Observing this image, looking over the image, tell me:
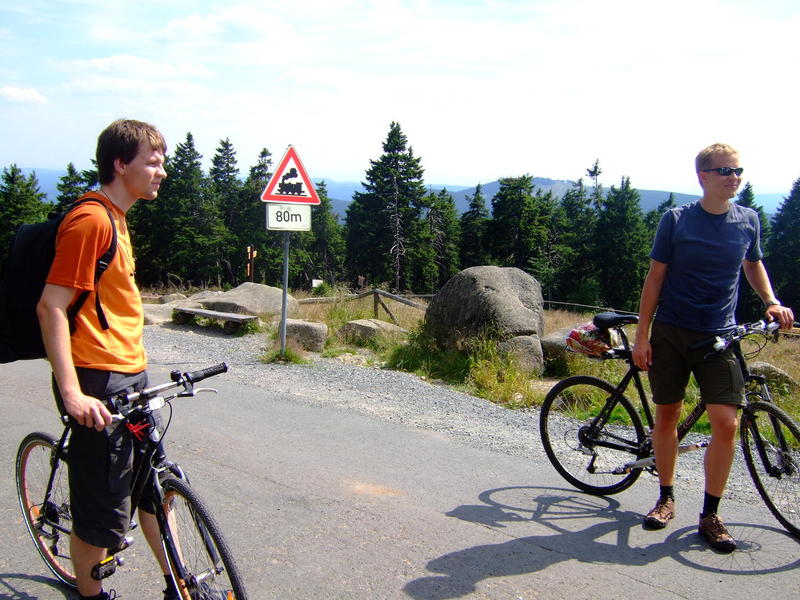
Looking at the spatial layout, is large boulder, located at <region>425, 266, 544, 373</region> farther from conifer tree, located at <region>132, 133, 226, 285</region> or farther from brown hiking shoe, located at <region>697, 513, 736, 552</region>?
conifer tree, located at <region>132, 133, 226, 285</region>

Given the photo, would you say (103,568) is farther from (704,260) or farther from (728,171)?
(728,171)

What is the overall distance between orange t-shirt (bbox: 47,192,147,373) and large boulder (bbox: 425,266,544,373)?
6658 millimetres

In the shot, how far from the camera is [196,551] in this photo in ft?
8.75

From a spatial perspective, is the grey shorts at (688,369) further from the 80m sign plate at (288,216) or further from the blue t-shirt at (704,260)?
the 80m sign plate at (288,216)

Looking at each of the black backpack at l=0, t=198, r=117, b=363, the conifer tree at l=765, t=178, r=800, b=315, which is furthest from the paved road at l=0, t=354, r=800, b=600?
the conifer tree at l=765, t=178, r=800, b=315

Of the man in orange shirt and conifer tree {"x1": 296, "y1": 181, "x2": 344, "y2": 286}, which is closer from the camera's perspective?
the man in orange shirt

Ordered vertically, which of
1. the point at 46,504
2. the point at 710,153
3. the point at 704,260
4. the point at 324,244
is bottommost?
the point at 46,504

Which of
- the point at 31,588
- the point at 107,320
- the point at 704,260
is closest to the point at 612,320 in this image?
the point at 704,260

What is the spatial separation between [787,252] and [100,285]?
2804 inches

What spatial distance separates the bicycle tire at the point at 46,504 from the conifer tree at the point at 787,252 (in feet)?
219

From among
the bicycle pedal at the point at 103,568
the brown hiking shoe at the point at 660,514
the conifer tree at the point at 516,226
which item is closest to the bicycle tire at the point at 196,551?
the bicycle pedal at the point at 103,568

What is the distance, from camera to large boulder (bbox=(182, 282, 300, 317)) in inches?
493

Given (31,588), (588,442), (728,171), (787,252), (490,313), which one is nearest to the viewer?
(31,588)

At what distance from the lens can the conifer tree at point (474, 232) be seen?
75.3m
